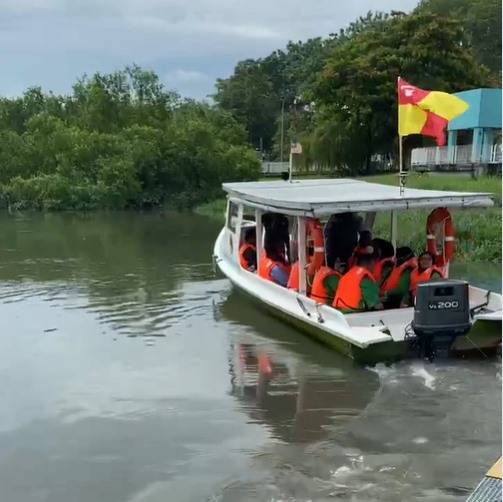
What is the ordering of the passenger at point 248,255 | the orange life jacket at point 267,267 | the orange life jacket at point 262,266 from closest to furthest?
the orange life jacket at point 267,267
the orange life jacket at point 262,266
the passenger at point 248,255

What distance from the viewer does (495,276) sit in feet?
45.6

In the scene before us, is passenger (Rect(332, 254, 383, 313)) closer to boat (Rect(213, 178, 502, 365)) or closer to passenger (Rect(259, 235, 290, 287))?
boat (Rect(213, 178, 502, 365))

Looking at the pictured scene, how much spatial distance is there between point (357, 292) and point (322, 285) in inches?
23.3

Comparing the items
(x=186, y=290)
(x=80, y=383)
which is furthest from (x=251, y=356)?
(x=186, y=290)

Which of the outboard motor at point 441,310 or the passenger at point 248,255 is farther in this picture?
the passenger at point 248,255

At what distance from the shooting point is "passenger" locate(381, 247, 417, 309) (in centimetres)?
960

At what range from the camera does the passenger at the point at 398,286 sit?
960cm

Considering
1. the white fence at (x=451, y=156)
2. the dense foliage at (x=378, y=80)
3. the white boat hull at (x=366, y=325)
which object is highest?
the dense foliage at (x=378, y=80)

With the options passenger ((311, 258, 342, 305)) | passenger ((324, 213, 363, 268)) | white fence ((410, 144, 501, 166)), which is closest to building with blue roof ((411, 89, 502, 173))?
white fence ((410, 144, 501, 166))

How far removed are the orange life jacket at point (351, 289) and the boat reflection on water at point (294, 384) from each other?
612mm

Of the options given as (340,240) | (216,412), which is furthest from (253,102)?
(216,412)

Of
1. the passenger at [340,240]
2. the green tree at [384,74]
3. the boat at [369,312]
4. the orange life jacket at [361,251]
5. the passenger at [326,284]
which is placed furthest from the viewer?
the green tree at [384,74]

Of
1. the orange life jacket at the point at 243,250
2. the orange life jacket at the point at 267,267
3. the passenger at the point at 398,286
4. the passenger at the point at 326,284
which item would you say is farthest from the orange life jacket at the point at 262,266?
the passenger at the point at 398,286

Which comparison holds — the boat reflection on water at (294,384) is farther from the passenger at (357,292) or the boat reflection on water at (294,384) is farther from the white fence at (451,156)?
the white fence at (451,156)
